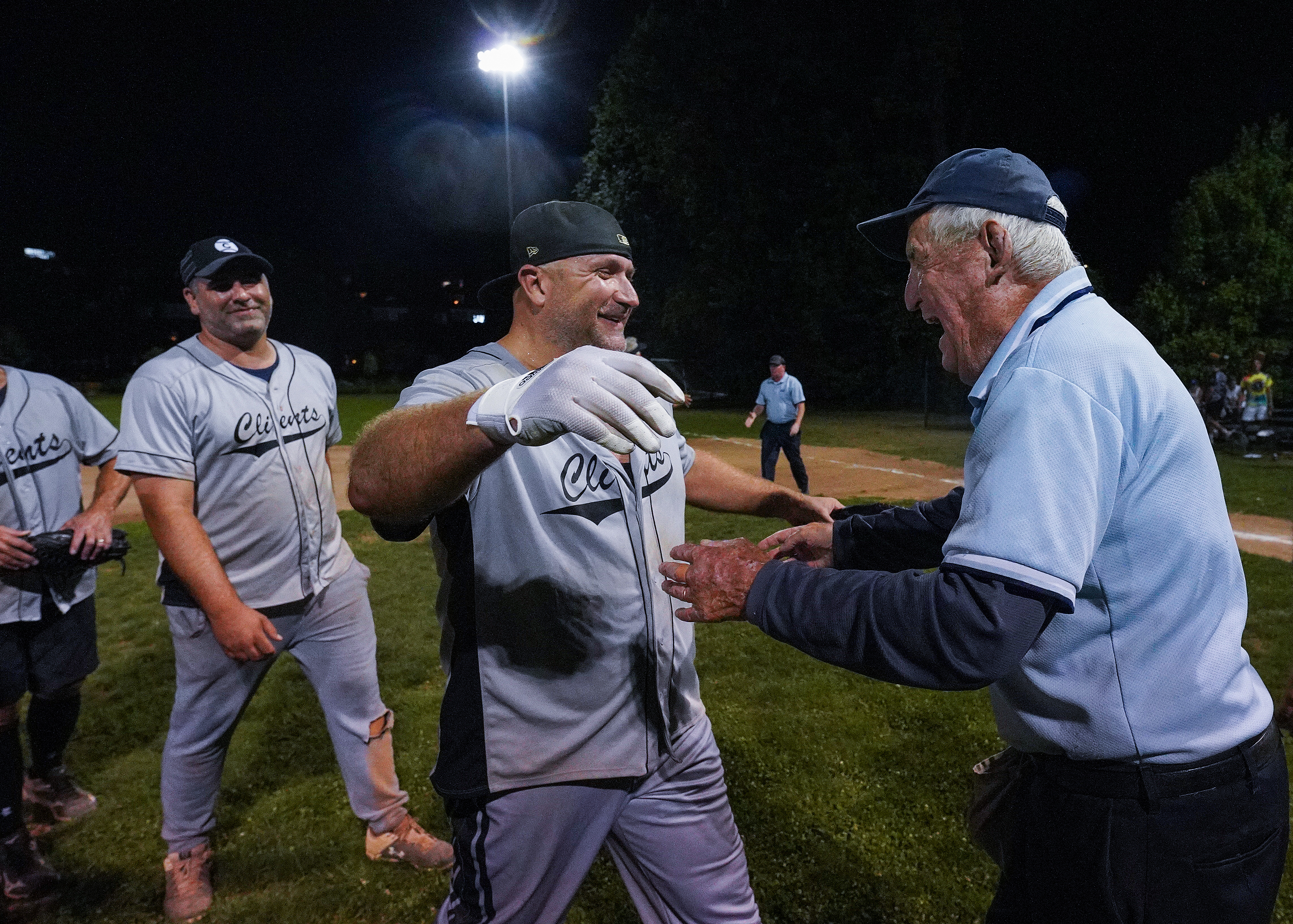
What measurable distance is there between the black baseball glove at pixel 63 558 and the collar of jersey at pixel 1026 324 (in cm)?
343

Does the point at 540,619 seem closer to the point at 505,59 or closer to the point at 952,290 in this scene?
the point at 952,290

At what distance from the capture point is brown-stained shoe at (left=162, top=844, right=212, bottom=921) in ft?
10.2

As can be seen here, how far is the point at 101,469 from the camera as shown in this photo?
392cm

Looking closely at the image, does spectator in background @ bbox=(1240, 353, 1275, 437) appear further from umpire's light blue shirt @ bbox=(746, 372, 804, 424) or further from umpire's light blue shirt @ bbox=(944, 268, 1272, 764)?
umpire's light blue shirt @ bbox=(944, 268, 1272, 764)

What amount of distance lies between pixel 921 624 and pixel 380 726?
2.85 m

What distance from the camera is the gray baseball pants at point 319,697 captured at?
3133 mm

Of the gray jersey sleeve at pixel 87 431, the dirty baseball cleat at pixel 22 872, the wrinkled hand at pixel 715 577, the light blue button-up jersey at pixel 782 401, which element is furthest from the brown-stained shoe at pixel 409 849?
the light blue button-up jersey at pixel 782 401

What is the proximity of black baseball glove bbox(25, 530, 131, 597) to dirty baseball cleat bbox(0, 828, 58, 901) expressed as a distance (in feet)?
3.29

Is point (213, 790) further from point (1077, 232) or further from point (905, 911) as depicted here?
point (1077, 232)

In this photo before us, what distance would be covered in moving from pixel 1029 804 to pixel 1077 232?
3255cm

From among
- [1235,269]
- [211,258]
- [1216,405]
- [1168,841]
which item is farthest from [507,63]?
[1235,269]

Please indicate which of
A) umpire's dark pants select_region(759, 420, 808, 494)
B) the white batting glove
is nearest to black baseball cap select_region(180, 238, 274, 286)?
the white batting glove

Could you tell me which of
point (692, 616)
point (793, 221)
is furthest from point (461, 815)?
point (793, 221)

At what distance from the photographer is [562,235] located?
2312mm
